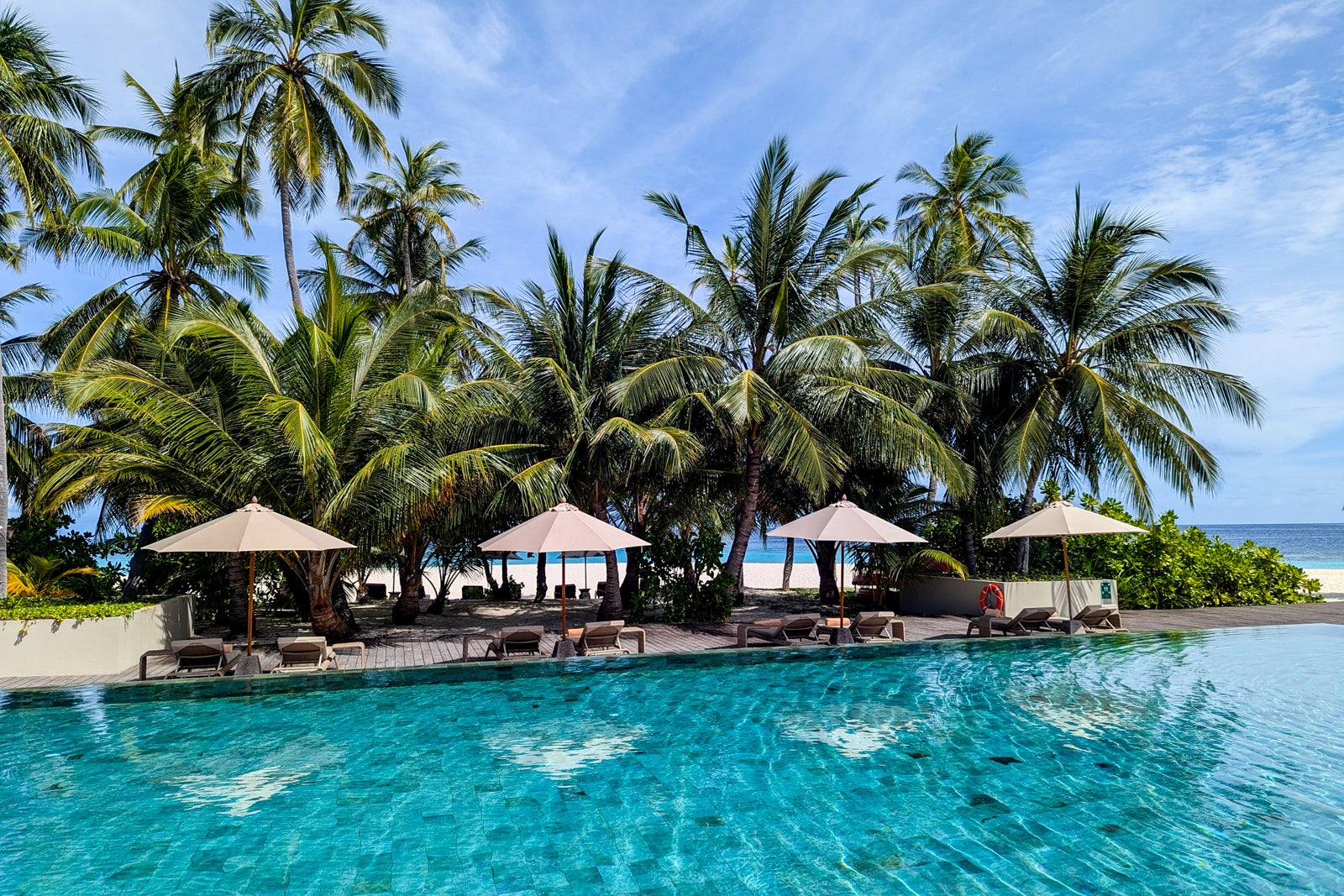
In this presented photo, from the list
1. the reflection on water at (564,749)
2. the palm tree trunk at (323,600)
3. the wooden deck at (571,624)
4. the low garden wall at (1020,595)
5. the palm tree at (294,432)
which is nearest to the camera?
the reflection on water at (564,749)

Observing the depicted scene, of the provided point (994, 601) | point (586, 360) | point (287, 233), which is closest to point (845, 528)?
point (994, 601)

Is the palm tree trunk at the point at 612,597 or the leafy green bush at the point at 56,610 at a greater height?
the leafy green bush at the point at 56,610

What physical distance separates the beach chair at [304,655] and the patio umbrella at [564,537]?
7.82 feet

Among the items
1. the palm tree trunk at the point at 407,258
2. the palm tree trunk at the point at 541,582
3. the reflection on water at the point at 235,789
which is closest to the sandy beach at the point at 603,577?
the palm tree trunk at the point at 541,582

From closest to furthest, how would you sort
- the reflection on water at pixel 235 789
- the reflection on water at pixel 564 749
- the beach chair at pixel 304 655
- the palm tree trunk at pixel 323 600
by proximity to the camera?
the reflection on water at pixel 235 789, the reflection on water at pixel 564 749, the beach chair at pixel 304 655, the palm tree trunk at pixel 323 600

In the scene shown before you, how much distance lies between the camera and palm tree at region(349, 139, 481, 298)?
82.3 feet

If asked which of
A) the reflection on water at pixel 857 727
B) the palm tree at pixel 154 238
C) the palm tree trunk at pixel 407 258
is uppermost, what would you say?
the palm tree trunk at pixel 407 258

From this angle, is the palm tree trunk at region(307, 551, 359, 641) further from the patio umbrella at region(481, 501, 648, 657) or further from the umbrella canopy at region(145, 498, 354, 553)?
the patio umbrella at region(481, 501, 648, 657)

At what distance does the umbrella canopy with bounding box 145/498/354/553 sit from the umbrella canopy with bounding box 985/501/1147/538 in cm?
1079

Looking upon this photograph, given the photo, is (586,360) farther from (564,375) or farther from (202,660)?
(202,660)

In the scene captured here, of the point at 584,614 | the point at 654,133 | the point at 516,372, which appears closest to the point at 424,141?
the point at 654,133

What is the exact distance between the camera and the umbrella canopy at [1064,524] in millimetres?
12925

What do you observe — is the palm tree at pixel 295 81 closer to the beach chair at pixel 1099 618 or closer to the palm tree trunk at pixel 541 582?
the palm tree trunk at pixel 541 582

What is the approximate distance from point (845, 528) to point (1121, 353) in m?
8.63
